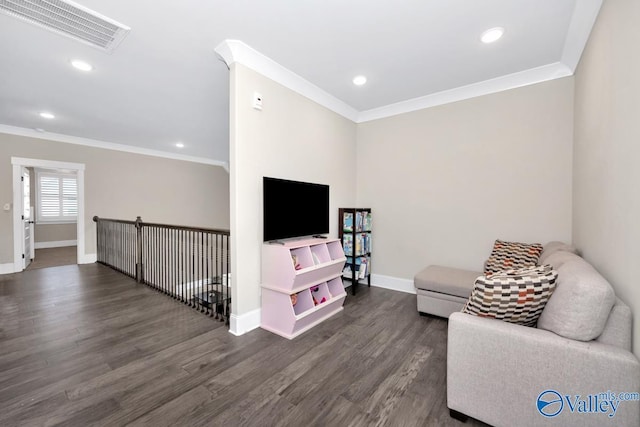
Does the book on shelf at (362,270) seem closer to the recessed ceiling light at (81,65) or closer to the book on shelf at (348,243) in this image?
the book on shelf at (348,243)

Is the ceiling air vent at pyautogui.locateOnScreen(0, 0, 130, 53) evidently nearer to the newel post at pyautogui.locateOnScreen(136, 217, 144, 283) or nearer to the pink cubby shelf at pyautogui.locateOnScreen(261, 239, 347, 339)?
the pink cubby shelf at pyautogui.locateOnScreen(261, 239, 347, 339)

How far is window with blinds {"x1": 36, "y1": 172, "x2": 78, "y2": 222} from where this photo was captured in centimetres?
718

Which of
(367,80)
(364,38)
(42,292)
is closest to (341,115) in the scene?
(367,80)

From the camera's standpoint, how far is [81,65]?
264cm

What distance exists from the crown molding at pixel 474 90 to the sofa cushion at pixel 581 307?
240cm

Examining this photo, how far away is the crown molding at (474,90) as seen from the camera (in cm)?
267

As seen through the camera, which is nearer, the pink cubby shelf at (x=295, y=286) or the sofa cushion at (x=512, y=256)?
the pink cubby shelf at (x=295, y=286)

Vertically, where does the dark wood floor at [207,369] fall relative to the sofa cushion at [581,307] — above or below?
below

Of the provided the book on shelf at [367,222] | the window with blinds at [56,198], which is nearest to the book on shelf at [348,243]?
the book on shelf at [367,222]

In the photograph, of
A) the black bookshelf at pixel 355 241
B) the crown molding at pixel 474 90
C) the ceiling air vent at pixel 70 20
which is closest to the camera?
the ceiling air vent at pixel 70 20

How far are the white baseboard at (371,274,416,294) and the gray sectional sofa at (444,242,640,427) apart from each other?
221 cm

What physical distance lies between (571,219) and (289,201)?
9.51ft

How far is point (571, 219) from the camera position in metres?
2.63
